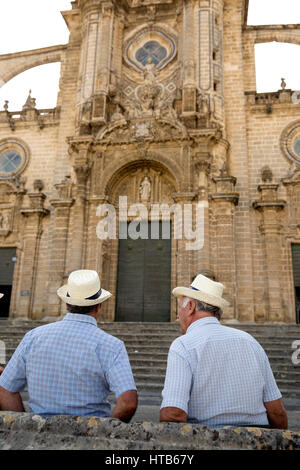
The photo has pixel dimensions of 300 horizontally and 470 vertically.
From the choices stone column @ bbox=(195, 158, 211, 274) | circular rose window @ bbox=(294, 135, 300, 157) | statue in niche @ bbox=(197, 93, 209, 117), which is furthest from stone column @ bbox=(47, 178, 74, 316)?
circular rose window @ bbox=(294, 135, 300, 157)

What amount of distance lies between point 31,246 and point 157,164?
6.38m

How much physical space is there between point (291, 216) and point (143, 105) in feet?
25.2

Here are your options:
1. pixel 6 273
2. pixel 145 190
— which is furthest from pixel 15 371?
pixel 6 273

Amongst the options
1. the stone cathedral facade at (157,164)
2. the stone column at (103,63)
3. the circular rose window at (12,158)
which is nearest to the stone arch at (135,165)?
the stone cathedral facade at (157,164)

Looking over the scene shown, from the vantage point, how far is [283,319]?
13.9 metres

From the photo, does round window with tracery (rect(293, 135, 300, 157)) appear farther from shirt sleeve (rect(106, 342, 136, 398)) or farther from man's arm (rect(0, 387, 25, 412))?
man's arm (rect(0, 387, 25, 412))

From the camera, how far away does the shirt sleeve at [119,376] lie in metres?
2.35

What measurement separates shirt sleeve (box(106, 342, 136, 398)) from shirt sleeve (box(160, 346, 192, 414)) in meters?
0.27

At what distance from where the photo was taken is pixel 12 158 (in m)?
18.7

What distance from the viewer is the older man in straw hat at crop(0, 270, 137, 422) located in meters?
2.40

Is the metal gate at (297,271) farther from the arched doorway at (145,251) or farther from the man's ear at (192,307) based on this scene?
the man's ear at (192,307)

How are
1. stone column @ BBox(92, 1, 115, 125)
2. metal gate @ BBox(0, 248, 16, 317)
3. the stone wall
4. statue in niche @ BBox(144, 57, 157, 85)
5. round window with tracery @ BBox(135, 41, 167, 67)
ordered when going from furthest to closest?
round window with tracery @ BBox(135, 41, 167, 67) → statue in niche @ BBox(144, 57, 157, 85) → metal gate @ BBox(0, 248, 16, 317) → stone column @ BBox(92, 1, 115, 125) → the stone wall
